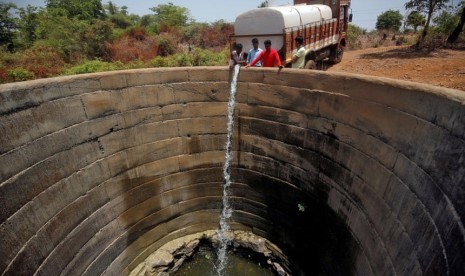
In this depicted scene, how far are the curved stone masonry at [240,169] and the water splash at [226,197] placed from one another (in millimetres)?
147

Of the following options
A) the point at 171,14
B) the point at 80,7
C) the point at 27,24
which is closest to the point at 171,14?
the point at 171,14

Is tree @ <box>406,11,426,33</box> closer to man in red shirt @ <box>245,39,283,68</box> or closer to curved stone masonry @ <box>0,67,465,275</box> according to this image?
man in red shirt @ <box>245,39,283,68</box>

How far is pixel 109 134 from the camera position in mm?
4770

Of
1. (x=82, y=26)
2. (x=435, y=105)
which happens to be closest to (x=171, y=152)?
(x=435, y=105)

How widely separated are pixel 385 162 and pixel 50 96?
4.85m

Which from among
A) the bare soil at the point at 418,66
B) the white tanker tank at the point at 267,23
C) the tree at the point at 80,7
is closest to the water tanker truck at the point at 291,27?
the white tanker tank at the point at 267,23

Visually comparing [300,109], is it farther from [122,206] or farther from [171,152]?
[122,206]

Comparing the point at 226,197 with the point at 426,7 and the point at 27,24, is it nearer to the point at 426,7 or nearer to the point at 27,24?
the point at 426,7

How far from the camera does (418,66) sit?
9.52 metres

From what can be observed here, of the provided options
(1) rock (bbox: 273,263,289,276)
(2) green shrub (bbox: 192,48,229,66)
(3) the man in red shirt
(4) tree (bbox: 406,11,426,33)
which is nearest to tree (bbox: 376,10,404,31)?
(4) tree (bbox: 406,11,426,33)

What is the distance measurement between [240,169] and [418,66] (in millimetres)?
8143

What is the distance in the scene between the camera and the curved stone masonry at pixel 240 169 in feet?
9.32

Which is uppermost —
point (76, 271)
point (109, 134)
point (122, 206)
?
point (109, 134)

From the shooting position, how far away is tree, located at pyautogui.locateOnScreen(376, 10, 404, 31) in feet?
97.9
